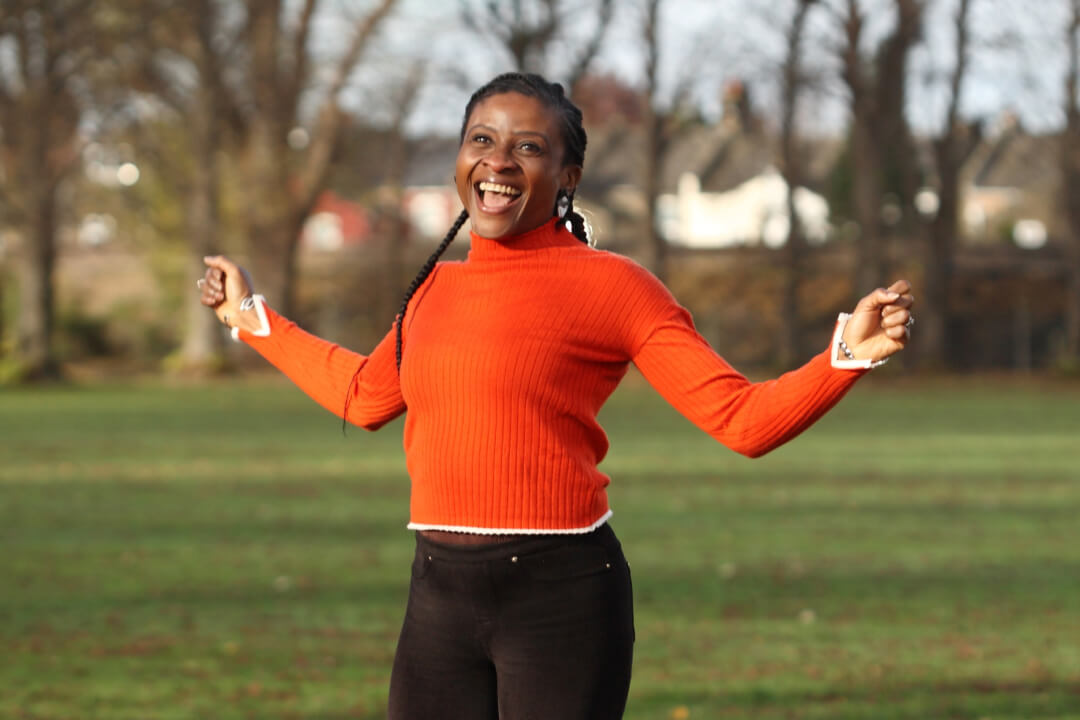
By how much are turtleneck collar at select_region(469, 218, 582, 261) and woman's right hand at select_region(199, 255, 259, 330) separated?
717 millimetres

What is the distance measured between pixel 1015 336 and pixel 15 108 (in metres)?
25.4

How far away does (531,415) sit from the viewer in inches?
133

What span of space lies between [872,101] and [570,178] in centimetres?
3953

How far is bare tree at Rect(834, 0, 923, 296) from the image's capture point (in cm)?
4078

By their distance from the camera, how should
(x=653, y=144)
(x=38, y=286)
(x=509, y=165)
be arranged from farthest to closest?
1. (x=653, y=144)
2. (x=38, y=286)
3. (x=509, y=165)

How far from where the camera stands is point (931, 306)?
42594mm

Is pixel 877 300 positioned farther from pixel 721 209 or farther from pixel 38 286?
pixel 721 209

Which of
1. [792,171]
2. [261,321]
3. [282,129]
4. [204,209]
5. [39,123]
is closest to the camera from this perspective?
[261,321]

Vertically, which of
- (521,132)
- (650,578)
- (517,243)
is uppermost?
(521,132)

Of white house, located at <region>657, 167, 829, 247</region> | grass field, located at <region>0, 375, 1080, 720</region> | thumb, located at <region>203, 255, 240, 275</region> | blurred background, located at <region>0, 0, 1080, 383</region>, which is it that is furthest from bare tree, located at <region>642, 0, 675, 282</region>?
white house, located at <region>657, 167, 829, 247</region>

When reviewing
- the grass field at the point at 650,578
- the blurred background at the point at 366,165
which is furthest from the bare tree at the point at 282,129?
the grass field at the point at 650,578

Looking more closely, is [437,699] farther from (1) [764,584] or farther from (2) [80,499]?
(2) [80,499]

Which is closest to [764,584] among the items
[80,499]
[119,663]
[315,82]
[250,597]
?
[250,597]

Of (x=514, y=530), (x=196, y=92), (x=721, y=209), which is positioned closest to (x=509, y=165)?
(x=514, y=530)
